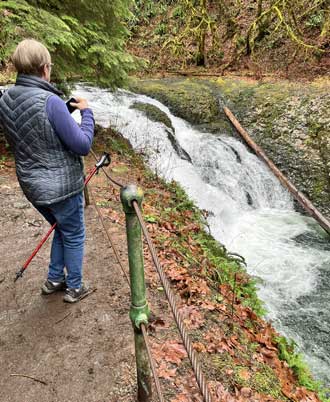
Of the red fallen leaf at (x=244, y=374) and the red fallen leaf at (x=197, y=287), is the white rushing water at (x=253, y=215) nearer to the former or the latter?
the red fallen leaf at (x=197, y=287)

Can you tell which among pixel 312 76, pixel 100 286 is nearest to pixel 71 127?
pixel 100 286

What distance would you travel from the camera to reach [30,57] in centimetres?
275

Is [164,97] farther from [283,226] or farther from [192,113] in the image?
[283,226]

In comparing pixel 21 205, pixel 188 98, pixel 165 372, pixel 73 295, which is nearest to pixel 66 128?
pixel 73 295

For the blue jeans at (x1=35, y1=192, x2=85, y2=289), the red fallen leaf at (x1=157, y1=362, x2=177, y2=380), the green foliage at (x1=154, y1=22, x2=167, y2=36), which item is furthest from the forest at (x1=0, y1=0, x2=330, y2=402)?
the green foliage at (x1=154, y1=22, x2=167, y2=36)

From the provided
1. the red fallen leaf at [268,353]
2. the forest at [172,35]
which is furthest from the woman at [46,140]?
the forest at [172,35]

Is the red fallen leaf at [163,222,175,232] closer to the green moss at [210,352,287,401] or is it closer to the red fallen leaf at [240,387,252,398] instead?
the green moss at [210,352,287,401]

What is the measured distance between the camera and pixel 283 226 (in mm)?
9008

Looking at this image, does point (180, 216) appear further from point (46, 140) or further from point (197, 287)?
point (46, 140)

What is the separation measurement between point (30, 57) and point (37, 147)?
69cm

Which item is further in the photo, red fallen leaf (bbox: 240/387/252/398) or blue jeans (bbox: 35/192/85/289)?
blue jeans (bbox: 35/192/85/289)

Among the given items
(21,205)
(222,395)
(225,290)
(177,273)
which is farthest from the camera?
(21,205)

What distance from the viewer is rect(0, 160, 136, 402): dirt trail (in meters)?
2.92

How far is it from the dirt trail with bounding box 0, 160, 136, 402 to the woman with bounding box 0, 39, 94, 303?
659 millimetres
